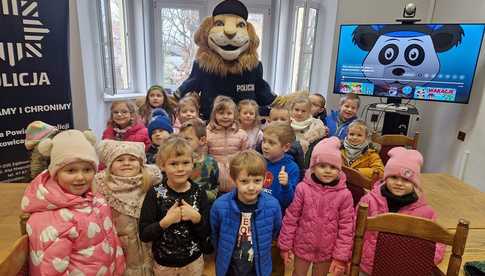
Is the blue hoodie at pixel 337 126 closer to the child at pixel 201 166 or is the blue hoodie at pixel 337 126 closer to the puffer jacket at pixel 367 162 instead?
the puffer jacket at pixel 367 162

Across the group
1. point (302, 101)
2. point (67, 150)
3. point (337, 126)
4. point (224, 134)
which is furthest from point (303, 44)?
point (67, 150)

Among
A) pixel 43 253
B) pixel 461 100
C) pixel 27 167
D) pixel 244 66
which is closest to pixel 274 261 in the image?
pixel 43 253

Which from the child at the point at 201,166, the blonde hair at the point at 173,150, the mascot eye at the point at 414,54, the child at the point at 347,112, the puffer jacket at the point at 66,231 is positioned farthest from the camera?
the mascot eye at the point at 414,54

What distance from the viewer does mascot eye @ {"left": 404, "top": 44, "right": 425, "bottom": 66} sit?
9.50 ft

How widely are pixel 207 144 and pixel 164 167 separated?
64 centimetres

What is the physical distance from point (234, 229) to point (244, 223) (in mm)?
43

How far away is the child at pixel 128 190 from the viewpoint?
1.24 metres

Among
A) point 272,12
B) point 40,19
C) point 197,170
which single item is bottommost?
point 197,170

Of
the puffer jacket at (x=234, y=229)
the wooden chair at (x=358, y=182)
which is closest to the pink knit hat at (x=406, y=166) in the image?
the wooden chair at (x=358, y=182)

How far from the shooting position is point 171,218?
1125 mm

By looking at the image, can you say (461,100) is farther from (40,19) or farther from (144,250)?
(40,19)

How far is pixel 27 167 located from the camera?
100 inches

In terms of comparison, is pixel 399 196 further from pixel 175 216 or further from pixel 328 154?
pixel 175 216

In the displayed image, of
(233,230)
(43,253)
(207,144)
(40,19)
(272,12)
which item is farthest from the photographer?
(272,12)
